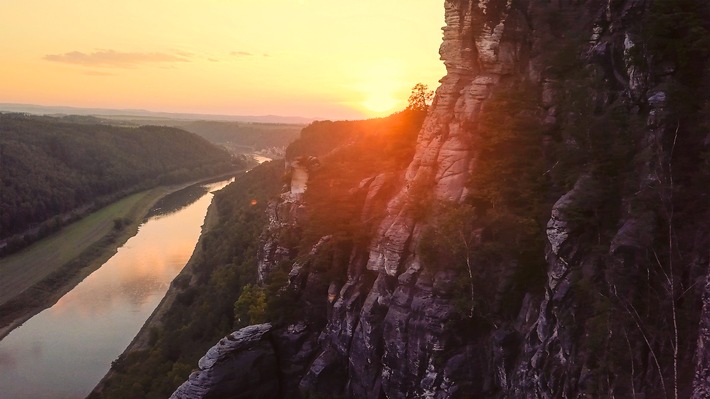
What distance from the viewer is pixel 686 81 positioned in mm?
19312

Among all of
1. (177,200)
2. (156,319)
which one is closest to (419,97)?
(156,319)

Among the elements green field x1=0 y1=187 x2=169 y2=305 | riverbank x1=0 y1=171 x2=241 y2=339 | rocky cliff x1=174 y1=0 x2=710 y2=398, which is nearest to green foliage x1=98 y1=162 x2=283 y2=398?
rocky cliff x1=174 y1=0 x2=710 y2=398

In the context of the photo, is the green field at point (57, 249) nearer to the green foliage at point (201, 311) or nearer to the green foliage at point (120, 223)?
the green foliage at point (120, 223)

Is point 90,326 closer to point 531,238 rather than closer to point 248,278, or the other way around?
point 248,278

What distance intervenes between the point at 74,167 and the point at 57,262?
2408 inches

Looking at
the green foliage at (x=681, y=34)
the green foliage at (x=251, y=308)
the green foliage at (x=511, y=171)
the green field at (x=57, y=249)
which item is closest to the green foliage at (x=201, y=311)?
the green foliage at (x=251, y=308)

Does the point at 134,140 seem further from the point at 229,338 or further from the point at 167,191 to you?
the point at 229,338

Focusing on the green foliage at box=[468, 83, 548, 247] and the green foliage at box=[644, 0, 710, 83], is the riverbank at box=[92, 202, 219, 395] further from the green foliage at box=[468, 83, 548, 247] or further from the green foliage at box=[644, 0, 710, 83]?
the green foliage at box=[644, 0, 710, 83]

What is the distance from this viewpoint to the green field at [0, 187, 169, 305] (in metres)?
76.4

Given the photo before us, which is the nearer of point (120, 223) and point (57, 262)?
point (57, 262)

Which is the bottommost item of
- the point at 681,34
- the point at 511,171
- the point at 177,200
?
the point at 177,200

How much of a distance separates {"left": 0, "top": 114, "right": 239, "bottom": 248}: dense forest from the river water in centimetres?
2119

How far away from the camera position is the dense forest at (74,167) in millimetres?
101750

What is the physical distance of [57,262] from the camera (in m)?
84.4
